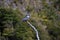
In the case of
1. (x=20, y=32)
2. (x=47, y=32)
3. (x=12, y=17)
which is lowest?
(x=47, y=32)

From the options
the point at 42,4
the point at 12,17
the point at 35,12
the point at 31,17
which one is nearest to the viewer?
the point at 12,17

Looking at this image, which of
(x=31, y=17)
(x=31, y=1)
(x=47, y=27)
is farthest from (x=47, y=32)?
(x=31, y=1)

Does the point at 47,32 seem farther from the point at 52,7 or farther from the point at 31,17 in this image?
the point at 52,7

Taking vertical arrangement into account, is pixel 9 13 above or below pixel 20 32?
above

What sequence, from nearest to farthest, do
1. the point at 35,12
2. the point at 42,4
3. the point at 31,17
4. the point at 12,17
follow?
1. the point at 12,17
2. the point at 31,17
3. the point at 35,12
4. the point at 42,4

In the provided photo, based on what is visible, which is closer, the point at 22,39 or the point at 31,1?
the point at 22,39

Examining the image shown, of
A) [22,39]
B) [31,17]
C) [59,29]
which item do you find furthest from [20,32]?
[59,29]

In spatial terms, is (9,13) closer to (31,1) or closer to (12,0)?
(12,0)
